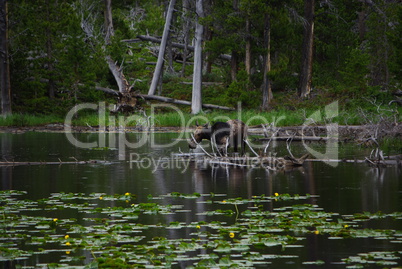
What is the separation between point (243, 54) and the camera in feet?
128

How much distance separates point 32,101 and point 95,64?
4.60 metres

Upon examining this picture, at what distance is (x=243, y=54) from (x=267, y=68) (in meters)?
2.31

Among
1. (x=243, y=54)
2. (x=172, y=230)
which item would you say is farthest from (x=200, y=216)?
(x=243, y=54)

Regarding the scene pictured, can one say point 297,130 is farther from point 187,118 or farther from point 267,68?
point 187,118

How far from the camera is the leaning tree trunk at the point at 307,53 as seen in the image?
3747 cm

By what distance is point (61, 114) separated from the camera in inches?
1542

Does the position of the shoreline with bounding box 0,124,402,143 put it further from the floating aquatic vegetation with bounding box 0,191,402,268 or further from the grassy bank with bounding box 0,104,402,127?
the floating aquatic vegetation with bounding box 0,191,402,268

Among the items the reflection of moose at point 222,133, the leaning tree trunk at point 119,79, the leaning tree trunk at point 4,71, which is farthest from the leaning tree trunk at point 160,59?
the reflection of moose at point 222,133

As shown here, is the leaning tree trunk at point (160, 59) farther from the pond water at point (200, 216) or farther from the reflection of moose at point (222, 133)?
the pond water at point (200, 216)

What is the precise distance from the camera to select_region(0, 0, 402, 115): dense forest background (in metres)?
36.4

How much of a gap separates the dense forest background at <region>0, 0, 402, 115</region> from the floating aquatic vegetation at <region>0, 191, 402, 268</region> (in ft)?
75.8

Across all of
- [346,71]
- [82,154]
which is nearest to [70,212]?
[82,154]

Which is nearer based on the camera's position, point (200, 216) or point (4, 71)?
point (200, 216)

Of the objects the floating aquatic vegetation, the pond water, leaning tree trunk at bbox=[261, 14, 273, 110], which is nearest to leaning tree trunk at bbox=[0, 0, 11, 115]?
leaning tree trunk at bbox=[261, 14, 273, 110]
